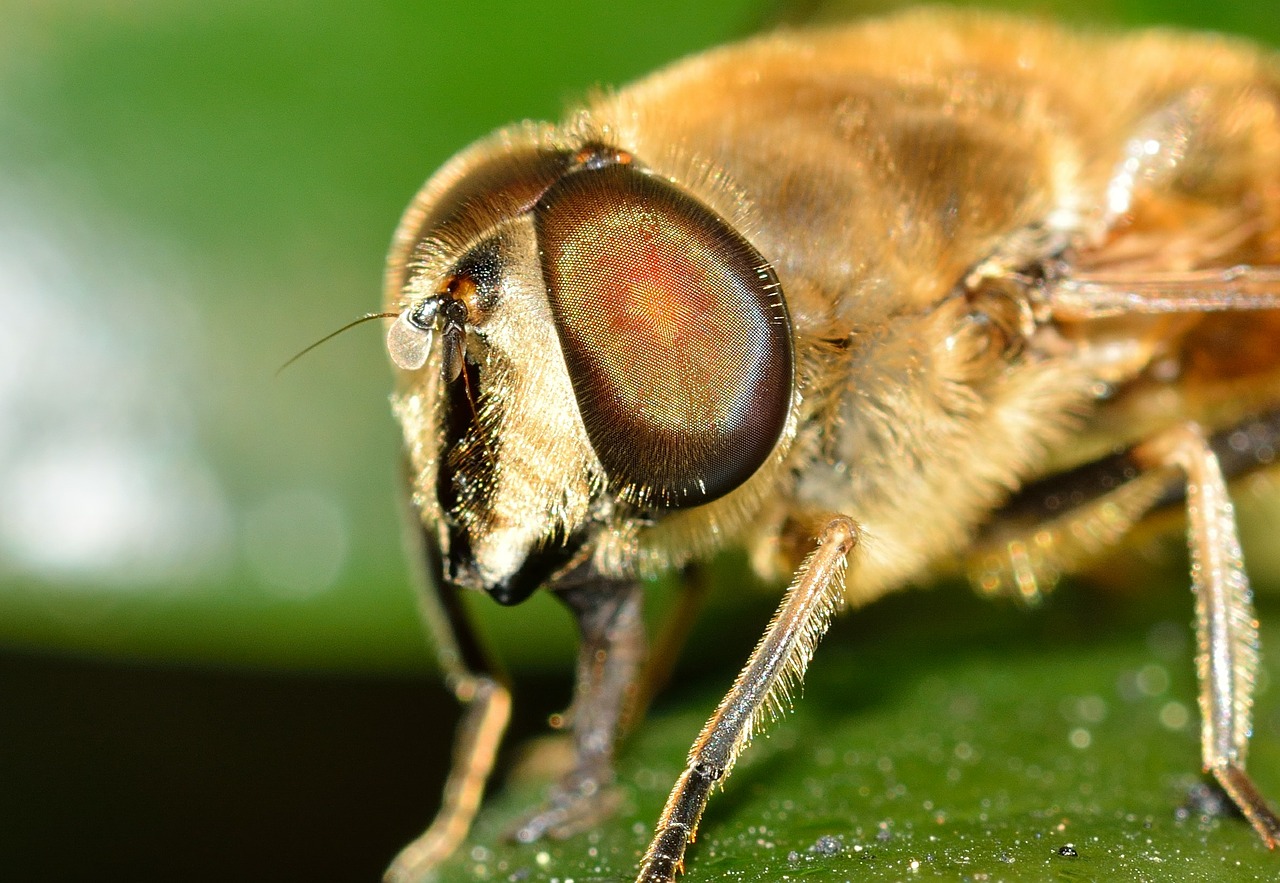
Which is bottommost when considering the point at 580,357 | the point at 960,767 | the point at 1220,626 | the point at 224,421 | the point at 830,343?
the point at 960,767

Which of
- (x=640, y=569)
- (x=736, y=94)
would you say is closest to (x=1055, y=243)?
(x=736, y=94)

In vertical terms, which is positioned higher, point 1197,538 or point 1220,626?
point 1197,538

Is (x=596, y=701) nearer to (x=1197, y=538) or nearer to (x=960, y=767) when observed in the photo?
(x=960, y=767)

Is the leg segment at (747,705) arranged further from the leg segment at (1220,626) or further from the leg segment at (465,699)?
the leg segment at (1220,626)

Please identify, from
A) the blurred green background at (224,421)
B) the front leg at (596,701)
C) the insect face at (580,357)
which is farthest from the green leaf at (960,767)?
the insect face at (580,357)

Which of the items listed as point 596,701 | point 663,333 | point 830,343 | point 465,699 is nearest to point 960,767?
point 596,701

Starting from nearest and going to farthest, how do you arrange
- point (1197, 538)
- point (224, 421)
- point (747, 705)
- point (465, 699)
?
1. point (747, 705)
2. point (1197, 538)
3. point (465, 699)
4. point (224, 421)

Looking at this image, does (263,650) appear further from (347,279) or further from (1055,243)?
(1055,243)
